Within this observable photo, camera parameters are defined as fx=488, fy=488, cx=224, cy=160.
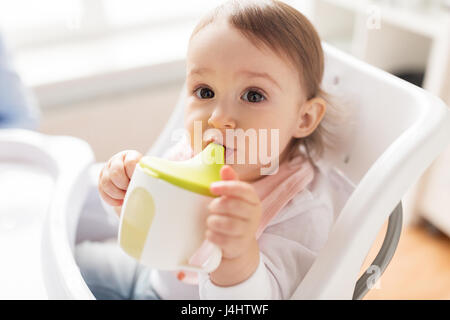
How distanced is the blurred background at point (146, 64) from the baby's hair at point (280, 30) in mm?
676

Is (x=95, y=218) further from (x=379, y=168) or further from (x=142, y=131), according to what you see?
(x=142, y=131)

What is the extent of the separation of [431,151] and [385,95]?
0.13 m

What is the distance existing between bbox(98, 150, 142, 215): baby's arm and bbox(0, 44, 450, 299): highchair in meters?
0.08

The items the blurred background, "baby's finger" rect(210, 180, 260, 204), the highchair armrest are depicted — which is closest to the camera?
"baby's finger" rect(210, 180, 260, 204)

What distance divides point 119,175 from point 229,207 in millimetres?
150

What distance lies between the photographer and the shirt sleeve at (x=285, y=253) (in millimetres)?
431

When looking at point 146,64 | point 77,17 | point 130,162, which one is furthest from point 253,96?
point 77,17

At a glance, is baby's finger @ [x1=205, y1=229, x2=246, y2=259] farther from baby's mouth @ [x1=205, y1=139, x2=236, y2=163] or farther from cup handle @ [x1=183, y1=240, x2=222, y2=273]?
baby's mouth @ [x1=205, y1=139, x2=236, y2=163]

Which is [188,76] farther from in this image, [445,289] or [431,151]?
[445,289]

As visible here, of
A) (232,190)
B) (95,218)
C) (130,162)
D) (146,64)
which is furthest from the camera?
(146,64)

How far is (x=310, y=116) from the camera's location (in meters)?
0.57

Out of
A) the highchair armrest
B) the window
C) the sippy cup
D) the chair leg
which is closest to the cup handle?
the sippy cup

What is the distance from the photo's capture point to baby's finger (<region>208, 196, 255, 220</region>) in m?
0.37

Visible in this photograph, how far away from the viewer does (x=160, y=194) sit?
368mm
